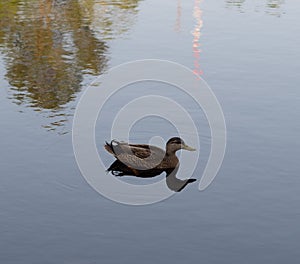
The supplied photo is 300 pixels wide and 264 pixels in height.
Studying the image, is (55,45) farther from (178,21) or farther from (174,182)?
(174,182)

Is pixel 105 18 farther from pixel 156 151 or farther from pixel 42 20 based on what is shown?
pixel 156 151

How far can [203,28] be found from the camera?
24750 mm

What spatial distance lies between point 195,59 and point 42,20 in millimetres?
7427

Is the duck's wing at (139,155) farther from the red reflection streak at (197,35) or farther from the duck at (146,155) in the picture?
the red reflection streak at (197,35)

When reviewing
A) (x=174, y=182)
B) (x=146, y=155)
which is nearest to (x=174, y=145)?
(x=146, y=155)

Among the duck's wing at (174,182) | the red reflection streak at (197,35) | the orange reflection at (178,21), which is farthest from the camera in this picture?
the orange reflection at (178,21)

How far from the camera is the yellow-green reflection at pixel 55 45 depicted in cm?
1775

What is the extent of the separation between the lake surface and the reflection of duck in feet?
1.28

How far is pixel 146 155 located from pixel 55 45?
9622 millimetres

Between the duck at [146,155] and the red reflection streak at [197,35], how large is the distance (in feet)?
18.8

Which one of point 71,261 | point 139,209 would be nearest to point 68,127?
point 139,209

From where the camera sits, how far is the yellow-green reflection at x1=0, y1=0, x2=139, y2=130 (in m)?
17.8

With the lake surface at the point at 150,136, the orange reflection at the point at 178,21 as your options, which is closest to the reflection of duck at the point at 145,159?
the lake surface at the point at 150,136

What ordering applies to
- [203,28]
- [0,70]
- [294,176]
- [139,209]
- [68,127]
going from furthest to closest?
[203,28], [0,70], [68,127], [294,176], [139,209]
